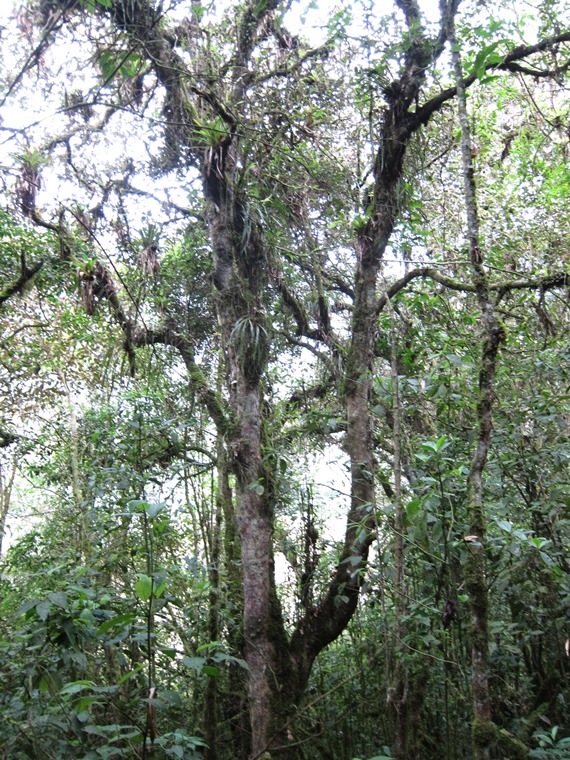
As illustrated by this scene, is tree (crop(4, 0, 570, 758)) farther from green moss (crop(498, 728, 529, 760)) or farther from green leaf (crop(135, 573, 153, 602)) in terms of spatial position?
green leaf (crop(135, 573, 153, 602))

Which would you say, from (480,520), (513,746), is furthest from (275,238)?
(513,746)

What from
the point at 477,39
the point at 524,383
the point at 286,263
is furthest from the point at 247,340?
the point at 477,39

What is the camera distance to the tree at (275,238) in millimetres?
4527

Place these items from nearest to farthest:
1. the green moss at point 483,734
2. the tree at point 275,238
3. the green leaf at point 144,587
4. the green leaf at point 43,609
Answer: the green leaf at point 144,587
the green leaf at point 43,609
the green moss at point 483,734
the tree at point 275,238

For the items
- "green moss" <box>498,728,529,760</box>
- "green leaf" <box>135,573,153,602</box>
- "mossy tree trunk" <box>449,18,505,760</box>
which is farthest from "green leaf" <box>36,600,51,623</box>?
"green moss" <box>498,728,529,760</box>

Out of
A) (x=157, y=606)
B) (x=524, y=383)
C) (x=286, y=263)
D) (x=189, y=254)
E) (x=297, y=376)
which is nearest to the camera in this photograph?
(x=157, y=606)

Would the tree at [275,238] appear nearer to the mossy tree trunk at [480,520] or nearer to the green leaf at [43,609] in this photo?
the mossy tree trunk at [480,520]

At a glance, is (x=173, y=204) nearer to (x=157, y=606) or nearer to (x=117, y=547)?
(x=117, y=547)

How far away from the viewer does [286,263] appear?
254 inches

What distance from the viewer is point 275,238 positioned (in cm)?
555

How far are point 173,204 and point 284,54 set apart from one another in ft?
7.45

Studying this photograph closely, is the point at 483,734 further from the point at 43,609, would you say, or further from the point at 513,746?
the point at 43,609

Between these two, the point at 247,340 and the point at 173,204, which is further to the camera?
the point at 173,204

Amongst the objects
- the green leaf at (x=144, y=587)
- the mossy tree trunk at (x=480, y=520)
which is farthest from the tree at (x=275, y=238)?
the green leaf at (x=144, y=587)
